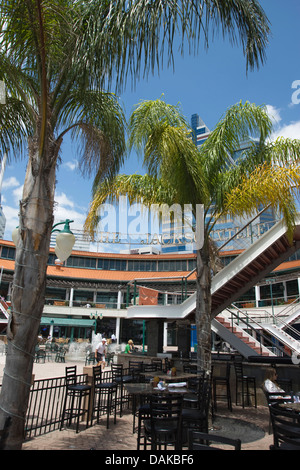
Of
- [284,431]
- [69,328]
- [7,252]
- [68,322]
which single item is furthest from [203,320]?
[7,252]

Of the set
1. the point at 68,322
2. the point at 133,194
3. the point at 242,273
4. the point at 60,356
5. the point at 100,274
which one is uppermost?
the point at 100,274

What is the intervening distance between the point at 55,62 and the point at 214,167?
5.81 m

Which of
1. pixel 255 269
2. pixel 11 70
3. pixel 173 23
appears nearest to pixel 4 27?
pixel 11 70

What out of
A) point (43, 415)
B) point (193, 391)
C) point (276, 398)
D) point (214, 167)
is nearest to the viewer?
point (276, 398)

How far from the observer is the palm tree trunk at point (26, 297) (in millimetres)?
3770

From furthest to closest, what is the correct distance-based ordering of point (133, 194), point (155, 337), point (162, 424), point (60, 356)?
point (60, 356) → point (155, 337) → point (133, 194) → point (162, 424)

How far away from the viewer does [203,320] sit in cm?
866

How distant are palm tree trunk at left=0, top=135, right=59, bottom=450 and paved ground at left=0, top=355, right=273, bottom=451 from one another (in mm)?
2485

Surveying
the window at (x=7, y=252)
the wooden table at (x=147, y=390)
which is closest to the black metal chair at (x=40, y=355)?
the wooden table at (x=147, y=390)

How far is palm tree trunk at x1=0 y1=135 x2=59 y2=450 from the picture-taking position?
3.77 m

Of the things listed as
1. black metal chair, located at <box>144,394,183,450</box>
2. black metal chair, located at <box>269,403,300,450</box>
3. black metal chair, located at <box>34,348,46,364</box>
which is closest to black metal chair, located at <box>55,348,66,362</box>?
black metal chair, located at <box>34,348,46,364</box>

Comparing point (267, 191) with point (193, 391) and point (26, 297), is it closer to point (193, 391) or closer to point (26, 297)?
point (193, 391)

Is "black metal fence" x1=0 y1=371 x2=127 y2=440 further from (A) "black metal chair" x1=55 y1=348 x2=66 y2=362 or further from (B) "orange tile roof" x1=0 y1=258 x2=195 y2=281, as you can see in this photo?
(B) "orange tile roof" x1=0 y1=258 x2=195 y2=281

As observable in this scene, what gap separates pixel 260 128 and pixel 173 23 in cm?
625
